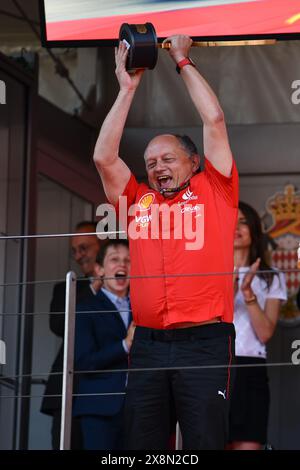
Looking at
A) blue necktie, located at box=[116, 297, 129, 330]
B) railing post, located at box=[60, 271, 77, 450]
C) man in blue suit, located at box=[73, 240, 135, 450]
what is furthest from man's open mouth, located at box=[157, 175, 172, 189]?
blue necktie, located at box=[116, 297, 129, 330]

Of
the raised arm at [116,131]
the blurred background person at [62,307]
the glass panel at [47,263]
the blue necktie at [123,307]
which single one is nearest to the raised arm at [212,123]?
the raised arm at [116,131]

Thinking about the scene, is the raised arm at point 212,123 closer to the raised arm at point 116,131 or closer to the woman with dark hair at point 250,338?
the raised arm at point 116,131

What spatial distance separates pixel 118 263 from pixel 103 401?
42 centimetres

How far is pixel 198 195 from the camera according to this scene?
2.54 m

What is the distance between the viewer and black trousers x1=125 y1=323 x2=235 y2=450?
2428 millimetres

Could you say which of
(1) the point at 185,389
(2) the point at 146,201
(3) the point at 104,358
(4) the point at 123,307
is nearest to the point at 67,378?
(1) the point at 185,389

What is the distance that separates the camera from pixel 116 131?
8.43 ft

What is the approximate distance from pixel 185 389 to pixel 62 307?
4.45ft

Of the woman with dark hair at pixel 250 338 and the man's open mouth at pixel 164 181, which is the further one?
the woman with dark hair at pixel 250 338

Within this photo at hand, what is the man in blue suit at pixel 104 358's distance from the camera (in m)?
3.30

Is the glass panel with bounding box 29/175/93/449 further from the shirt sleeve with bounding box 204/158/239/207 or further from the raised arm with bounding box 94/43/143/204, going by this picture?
the shirt sleeve with bounding box 204/158/239/207

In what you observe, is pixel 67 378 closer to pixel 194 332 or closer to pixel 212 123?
pixel 194 332

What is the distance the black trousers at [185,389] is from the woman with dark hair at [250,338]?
1002 mm
